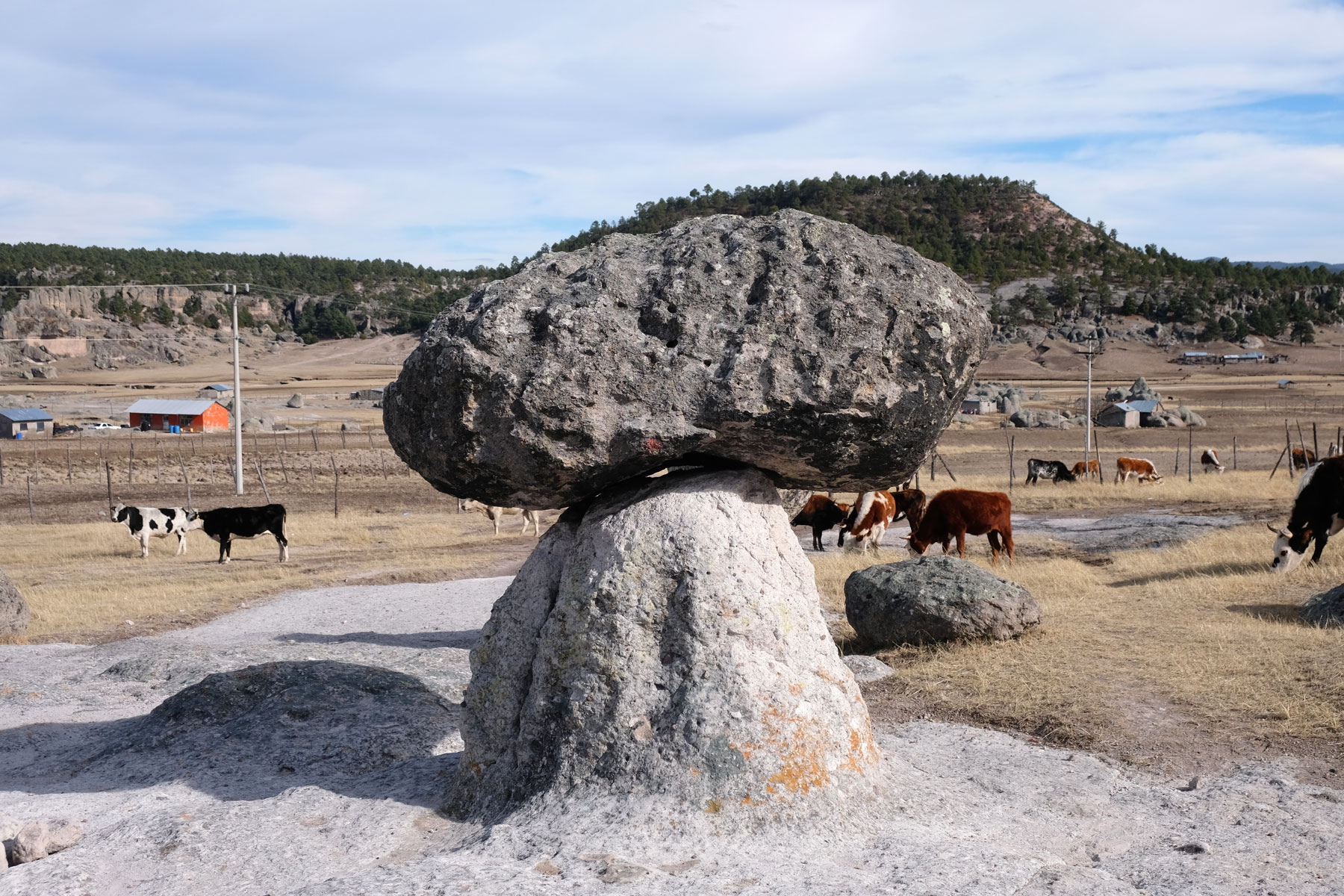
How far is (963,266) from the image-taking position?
128875 mm

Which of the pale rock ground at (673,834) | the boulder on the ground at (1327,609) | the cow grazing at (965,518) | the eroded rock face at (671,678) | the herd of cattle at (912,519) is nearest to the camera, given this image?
the pale rock ground at (673,834)

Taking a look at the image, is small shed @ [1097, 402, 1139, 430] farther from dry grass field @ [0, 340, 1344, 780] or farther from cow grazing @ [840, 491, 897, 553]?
cow grazing @ [840, 491, 897, 553]

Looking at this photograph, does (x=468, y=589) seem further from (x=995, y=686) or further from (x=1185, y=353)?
(x=1185, y=353)

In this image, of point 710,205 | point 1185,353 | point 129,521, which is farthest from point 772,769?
point 710,205

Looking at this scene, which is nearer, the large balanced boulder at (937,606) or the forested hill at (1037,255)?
the large balanced boulder at (937,606)

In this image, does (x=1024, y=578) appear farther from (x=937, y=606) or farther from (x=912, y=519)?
(x=937, y=606)

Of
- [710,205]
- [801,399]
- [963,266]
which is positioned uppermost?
[710,205]

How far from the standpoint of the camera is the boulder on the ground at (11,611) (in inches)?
581

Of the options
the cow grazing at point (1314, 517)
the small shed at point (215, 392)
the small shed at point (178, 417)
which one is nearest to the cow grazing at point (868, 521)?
the cow grazing at point (1314, 517)

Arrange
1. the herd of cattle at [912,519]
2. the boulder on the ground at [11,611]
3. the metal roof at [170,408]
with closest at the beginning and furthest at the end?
the boulder on the ground at [11,611] < the herd of cattle at [912,519] < the metal roof at [170,408]

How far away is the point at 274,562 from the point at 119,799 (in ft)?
51.3

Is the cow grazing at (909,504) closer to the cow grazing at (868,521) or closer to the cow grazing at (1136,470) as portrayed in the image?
the cow grazing at (868,521)

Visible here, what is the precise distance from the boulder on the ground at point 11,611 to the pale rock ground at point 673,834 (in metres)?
6.30

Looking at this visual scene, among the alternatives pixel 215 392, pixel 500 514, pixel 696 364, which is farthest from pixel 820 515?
pixel 215 392
